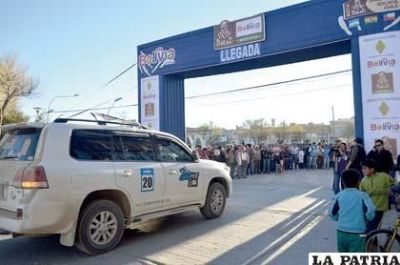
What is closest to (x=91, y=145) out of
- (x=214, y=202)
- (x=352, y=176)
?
(x=214, y=202)

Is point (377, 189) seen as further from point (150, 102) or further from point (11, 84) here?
point (11, 84)

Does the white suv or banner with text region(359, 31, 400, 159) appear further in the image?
banner with text region(359, 31, 400, 159)

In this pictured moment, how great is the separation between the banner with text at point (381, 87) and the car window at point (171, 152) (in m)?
7.27

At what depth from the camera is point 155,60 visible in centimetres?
1933

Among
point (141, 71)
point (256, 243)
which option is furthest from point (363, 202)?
point (141, 71)

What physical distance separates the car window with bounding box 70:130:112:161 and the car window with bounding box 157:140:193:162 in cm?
118

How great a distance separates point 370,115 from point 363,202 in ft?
30.3

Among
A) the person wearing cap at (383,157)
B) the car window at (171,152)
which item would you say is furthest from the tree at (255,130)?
the car window at (171,152)

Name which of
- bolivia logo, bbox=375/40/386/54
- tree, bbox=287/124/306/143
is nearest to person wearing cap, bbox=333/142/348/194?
bolivia logo, bbox=375/40/386/54

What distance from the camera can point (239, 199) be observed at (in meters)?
11.7

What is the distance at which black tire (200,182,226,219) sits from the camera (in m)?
8.58

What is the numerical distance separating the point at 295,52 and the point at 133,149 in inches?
397

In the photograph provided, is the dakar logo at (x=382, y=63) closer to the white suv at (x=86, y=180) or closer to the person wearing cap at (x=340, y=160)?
the person wearing cap at (x=340, y=160)

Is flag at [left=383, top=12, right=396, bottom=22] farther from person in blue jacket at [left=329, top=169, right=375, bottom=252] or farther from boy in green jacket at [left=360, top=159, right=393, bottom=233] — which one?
person in blue jacket at [left=329, top=169, right=375, bottom=252]
